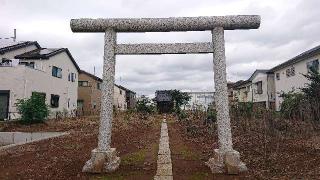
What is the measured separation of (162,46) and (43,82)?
2274 centimetres

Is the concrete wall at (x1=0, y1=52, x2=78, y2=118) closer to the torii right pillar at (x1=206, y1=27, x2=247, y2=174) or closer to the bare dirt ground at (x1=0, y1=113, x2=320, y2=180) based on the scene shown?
the bare dirt ground at (x1=0, y1=113, x2=320, y2=180)

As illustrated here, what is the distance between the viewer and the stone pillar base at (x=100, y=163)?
23.4 feet

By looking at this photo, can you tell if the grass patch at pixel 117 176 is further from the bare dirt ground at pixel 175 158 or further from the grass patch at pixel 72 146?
the grass patch at pixel 72 146

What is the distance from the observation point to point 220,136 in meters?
7.40

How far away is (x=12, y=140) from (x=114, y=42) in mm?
10107

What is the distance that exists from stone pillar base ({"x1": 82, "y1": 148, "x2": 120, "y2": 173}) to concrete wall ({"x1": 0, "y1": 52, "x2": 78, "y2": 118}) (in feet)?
63.2

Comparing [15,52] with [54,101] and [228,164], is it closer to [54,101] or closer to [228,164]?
[54,101]

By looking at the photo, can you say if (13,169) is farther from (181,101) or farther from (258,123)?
(181,101)

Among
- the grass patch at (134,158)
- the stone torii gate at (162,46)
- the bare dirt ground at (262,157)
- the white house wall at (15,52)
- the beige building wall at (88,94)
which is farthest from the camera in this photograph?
the beige building wall at (88,94)

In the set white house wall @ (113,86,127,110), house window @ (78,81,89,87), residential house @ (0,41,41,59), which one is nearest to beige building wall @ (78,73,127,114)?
house window @ (78,81,89,87)

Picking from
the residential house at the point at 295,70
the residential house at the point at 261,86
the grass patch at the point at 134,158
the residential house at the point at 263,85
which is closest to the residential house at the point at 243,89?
the residential house at the point at 261,86

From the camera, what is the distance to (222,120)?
7406mm

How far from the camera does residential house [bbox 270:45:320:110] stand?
25489 millimetres

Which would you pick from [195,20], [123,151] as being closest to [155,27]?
[195,20]
